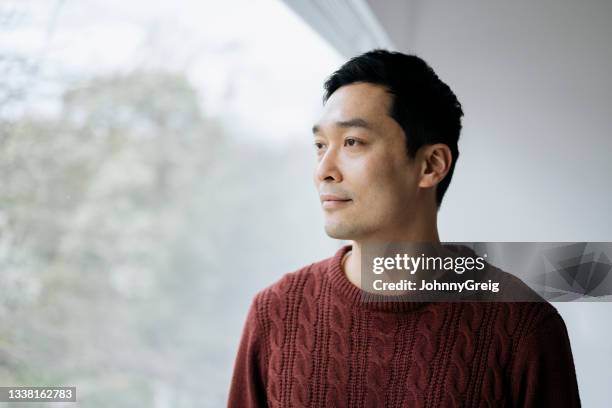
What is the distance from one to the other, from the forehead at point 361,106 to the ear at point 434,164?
118mm

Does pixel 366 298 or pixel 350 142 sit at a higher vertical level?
pixel 350 142

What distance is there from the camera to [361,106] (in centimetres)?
111

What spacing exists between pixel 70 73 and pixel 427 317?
0.96 meters

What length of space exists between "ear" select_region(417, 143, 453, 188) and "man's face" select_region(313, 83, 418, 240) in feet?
0.17

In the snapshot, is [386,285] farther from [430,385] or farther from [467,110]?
[467,110]

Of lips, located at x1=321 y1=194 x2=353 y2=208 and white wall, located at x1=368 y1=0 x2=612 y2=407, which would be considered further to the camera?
white wall, located at x1=368 y1=0 x2=612 y2=407

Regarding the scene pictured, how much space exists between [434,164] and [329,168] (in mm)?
216

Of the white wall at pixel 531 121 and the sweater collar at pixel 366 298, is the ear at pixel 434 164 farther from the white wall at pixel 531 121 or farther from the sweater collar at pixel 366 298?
the white wall at pixel 531 121

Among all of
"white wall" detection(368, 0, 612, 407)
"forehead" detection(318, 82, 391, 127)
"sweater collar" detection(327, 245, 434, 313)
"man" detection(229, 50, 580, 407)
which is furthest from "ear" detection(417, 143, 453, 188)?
"white wall" detection(368, 0, 612, 407)

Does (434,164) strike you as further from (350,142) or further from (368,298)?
(368,298)

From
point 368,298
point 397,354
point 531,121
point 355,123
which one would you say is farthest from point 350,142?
point 531,121

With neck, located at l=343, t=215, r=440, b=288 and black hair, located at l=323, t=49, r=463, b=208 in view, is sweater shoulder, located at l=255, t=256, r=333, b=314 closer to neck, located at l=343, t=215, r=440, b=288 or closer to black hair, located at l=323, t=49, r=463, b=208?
neck, located at l=343, t=215, r=440, b=288

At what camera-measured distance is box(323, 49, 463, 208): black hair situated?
1.12 metres

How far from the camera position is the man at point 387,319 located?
3.54ft
